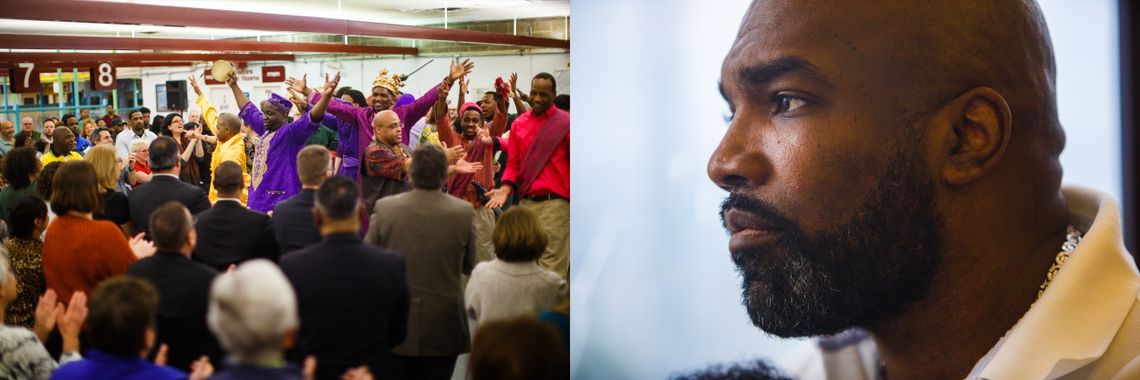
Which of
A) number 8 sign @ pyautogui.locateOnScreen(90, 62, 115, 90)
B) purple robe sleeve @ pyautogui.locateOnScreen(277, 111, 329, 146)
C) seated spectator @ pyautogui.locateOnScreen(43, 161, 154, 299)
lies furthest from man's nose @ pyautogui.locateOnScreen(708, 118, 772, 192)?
number 8 sign @ pyautogui.locateOnScreen(90, 62, 115, 90)

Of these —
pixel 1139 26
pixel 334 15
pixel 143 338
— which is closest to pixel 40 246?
pixel 143 338

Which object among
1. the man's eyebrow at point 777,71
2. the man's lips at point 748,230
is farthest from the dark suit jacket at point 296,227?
the man's eyebrow at point 777,71

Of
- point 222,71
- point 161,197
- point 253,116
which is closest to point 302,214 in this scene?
point 161,197

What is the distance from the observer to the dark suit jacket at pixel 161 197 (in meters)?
5.02

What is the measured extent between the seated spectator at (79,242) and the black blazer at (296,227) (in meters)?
0.56

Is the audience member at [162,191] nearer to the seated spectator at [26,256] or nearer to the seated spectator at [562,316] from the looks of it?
the seated spectator at [26,256]

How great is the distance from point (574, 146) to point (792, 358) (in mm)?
1107

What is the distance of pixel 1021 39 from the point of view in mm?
3617

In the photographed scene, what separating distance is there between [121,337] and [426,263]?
1.68m

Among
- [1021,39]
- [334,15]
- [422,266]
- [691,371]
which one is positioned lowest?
[691,371]

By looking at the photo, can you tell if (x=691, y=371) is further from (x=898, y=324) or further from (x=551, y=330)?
(x=551, y=330)

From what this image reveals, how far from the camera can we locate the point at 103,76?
56.0 feet

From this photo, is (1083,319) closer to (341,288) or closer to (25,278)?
(341,288)

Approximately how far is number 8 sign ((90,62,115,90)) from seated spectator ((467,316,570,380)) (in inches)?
634
